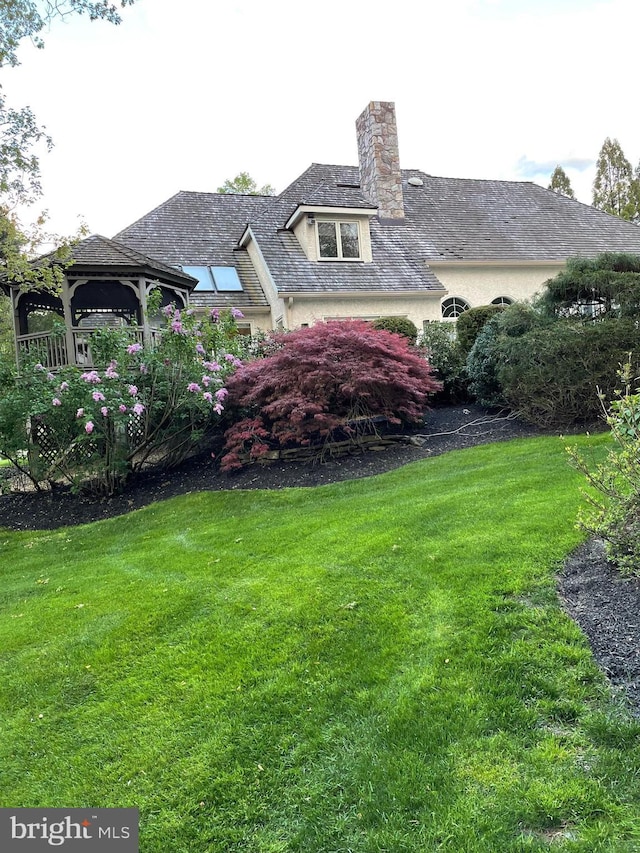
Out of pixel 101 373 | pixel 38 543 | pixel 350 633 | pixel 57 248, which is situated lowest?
pixel 38 543

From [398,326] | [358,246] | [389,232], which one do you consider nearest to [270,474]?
[398,326]

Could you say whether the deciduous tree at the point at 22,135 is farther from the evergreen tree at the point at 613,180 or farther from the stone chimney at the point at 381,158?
the evergreen tree at the point at 613,180

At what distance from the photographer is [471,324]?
12172mm

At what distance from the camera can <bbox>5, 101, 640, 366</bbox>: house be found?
15.7m

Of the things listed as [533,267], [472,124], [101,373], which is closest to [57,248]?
[101,373]

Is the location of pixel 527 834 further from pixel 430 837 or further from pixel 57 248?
pixel 57 248

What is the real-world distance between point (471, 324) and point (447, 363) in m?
1.25

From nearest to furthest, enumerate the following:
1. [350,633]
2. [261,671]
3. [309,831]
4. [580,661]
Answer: [309,831] < [580,661] < [261,671] < [350,633]

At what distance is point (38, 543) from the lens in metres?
7.45

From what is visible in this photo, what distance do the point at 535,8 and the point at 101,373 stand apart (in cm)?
886

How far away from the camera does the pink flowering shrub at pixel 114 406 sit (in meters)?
8.47

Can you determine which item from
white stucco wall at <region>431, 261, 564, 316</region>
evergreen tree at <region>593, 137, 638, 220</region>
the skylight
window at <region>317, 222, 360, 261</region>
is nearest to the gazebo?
the skylight

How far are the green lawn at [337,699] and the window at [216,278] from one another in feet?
42.0

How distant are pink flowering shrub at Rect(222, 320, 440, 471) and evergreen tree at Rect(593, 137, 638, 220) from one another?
33.5m
